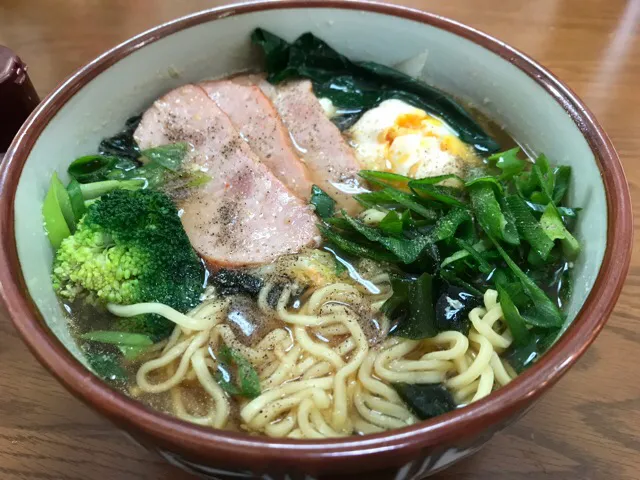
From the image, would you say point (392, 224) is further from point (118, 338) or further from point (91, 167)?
point (91, 167)

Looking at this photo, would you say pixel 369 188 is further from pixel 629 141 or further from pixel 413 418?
pixel 629 141

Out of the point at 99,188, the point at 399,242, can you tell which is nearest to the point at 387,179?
the point at 399,242

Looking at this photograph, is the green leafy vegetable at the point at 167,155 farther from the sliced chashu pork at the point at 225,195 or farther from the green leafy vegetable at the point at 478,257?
the green leafy vegetable at the point at 478,257

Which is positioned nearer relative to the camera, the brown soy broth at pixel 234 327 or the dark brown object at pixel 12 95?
the brown soy broth at pixel 234 327

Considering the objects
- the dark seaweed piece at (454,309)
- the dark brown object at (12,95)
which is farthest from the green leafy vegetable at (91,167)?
the dark seaweed piece at (454,309)

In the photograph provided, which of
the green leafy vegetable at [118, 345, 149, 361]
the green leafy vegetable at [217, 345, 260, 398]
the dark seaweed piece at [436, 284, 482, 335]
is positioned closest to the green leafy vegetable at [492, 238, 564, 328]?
the dark seaweed piece at [436, 284, 482, 335]

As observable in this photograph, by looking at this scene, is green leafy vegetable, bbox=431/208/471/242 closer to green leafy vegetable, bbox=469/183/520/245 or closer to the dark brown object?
green leafy vegetable, bbox=469/183/520/245

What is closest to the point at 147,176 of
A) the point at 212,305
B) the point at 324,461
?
the point at 212,305
